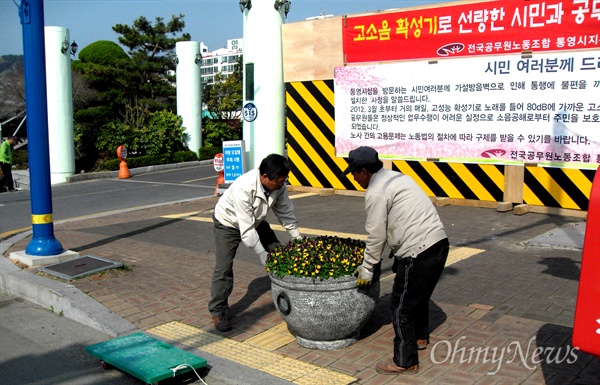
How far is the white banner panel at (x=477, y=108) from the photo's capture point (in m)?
9.94

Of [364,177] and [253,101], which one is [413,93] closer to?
[253,101]

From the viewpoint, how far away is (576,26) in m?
9.84

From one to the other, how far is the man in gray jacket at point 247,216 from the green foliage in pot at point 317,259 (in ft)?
0.77

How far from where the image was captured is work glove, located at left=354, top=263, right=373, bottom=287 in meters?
4.78

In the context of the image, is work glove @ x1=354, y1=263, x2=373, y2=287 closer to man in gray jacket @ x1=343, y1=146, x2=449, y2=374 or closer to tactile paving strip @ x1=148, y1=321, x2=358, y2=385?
man in gray jacket @ x1=343, y1=146, x2=449, y2=374

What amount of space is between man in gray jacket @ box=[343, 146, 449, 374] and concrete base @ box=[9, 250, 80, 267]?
186 inches

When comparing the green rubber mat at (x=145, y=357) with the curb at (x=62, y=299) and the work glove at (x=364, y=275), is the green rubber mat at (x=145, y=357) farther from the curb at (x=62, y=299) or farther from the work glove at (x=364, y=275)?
the work glove at (x=364, y=275)

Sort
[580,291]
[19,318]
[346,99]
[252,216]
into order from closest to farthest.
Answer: [580,291], [252,216], [19,318], [346,99]

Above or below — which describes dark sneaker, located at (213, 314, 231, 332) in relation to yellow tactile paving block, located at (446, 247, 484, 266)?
below

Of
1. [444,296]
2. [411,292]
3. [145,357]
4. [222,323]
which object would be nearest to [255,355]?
[222,323]

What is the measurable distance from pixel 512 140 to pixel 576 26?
205cm

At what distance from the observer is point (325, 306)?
16.2 ft

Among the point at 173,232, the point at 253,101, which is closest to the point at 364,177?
the point at 173,232

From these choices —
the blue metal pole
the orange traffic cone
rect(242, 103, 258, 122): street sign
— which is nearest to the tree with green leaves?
the orange traffic cone
